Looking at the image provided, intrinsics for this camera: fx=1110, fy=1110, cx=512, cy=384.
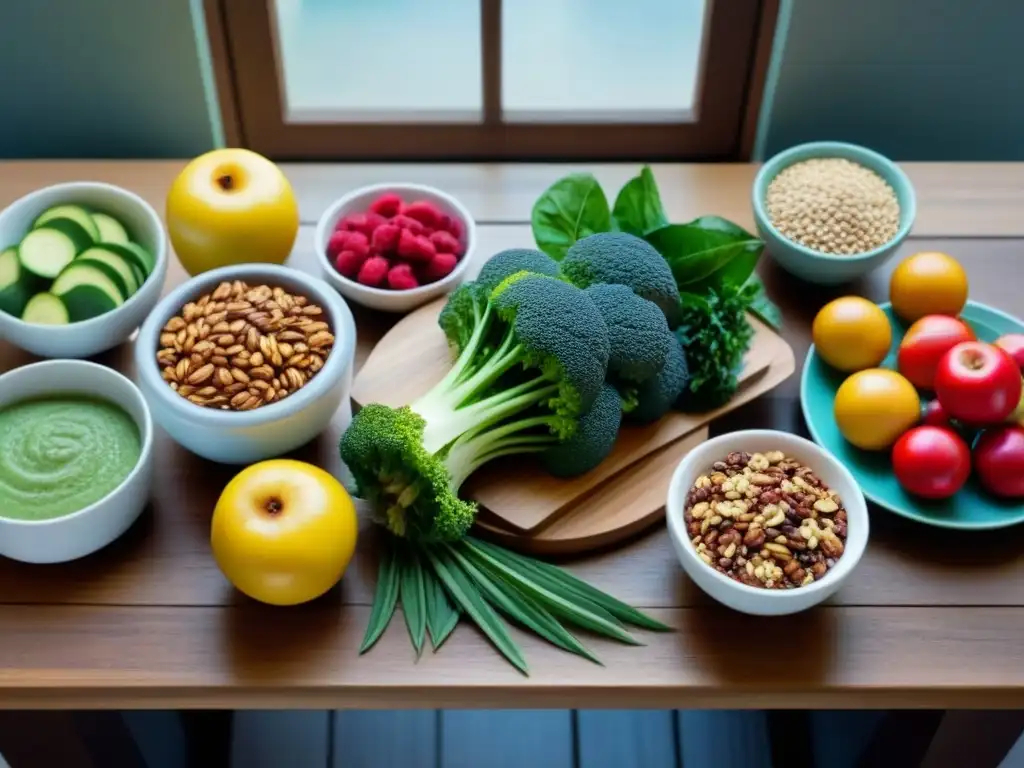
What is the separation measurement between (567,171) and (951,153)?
522mm

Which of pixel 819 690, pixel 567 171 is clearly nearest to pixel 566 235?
pixel 567 171

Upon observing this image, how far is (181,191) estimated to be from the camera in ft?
3.64

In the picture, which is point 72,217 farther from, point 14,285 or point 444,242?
point 444,242

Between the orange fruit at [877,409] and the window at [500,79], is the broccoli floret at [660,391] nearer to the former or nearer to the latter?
the orange fruit at [877,409]

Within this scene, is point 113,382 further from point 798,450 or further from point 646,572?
point 798,450

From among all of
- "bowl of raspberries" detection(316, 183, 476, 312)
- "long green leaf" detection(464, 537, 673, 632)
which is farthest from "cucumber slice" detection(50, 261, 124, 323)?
"long green leaf" detection(464, 537, 673, 632)

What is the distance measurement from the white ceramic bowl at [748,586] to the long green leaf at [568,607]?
81 mm

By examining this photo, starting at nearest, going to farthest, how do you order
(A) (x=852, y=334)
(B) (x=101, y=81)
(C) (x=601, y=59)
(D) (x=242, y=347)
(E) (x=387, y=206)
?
(D) (x=242, y=347) → (A) (x=852, y=334) → (E) (x=387, y=206) → (B) (x=101, y=81) → (C) (x=601, y=59)

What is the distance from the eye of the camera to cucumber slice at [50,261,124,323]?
1.08 meters

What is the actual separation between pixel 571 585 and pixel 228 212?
501mm

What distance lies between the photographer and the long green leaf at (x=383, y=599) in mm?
951

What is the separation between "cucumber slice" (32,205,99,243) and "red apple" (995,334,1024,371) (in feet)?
3.04

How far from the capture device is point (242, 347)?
1.00m

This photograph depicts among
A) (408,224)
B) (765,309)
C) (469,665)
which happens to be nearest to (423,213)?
(408,224)
